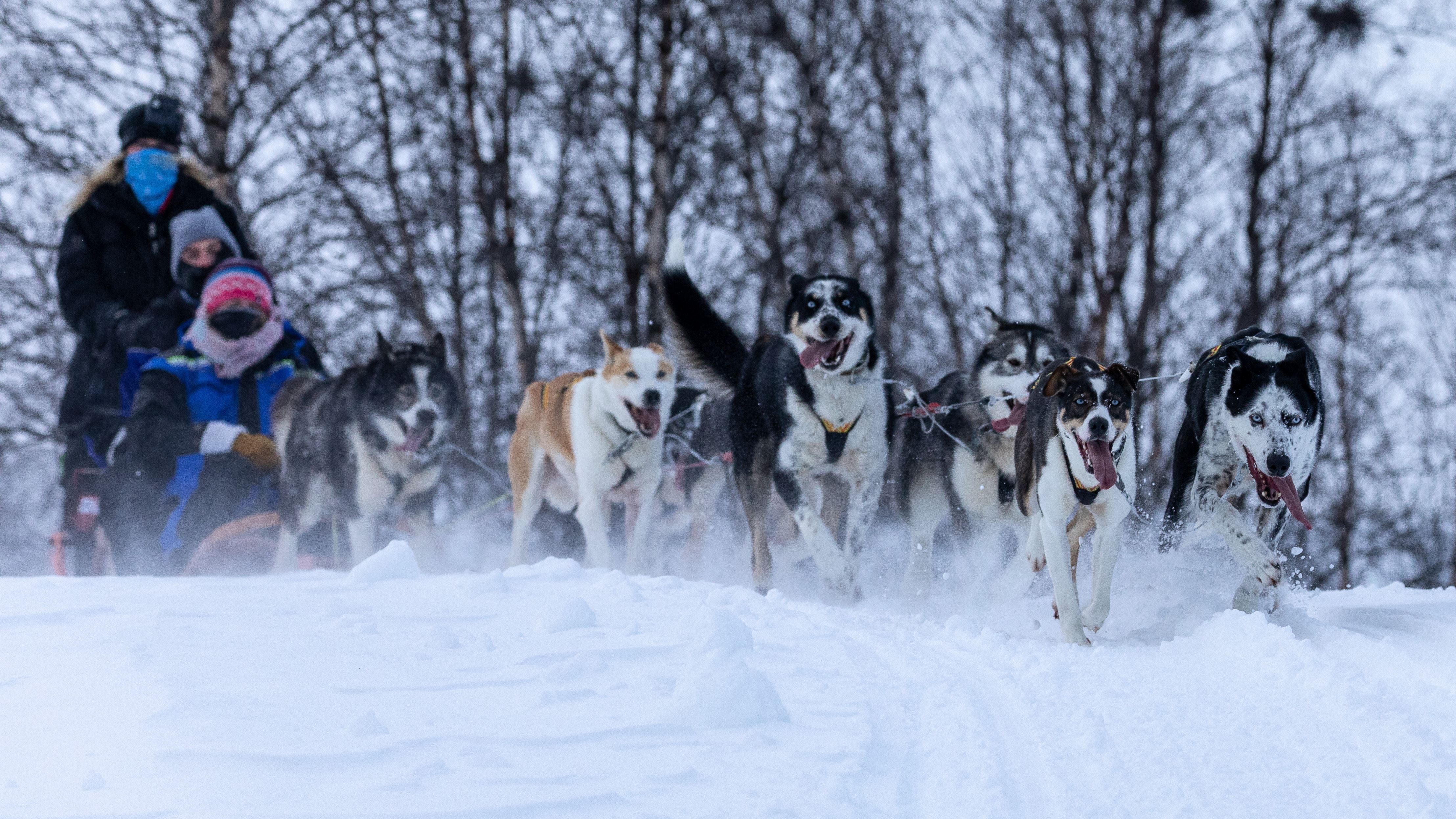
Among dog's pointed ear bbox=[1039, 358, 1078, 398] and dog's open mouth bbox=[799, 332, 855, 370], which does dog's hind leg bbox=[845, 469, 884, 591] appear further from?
dog's pointed ear bbox=[1039, 358, 1078, 398]

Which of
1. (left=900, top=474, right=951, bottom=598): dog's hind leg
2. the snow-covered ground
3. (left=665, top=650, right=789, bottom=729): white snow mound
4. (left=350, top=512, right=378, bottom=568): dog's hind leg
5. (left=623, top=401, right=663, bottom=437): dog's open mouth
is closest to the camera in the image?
the snow-covered ground

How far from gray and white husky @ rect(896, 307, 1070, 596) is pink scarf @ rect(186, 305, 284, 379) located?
3.37 meters

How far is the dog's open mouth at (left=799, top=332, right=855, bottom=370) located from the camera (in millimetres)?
4719

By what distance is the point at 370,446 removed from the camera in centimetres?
568

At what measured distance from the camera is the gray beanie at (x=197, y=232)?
19.3 feet

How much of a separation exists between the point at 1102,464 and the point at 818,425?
165 cm

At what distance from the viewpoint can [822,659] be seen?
2.86 meters

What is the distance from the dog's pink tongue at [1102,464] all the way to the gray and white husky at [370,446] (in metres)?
3.41

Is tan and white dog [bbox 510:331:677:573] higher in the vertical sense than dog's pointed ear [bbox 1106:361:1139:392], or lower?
lower

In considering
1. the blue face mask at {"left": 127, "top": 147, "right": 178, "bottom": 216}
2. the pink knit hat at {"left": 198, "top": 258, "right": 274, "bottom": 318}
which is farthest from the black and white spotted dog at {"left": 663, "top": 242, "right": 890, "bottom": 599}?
the blue face mask at {"left": 127, "top": 147, "right": 178, "bottom": 216}

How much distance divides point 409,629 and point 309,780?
3.56 ft

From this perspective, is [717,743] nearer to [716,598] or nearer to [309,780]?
[309,780]

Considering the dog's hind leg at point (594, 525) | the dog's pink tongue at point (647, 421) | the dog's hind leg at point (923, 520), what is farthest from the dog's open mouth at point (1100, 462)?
the dog's hind leg at point (594, 525)

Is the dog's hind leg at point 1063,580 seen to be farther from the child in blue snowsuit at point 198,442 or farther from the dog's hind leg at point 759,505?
the child in blue snowsuit at point 198,442
